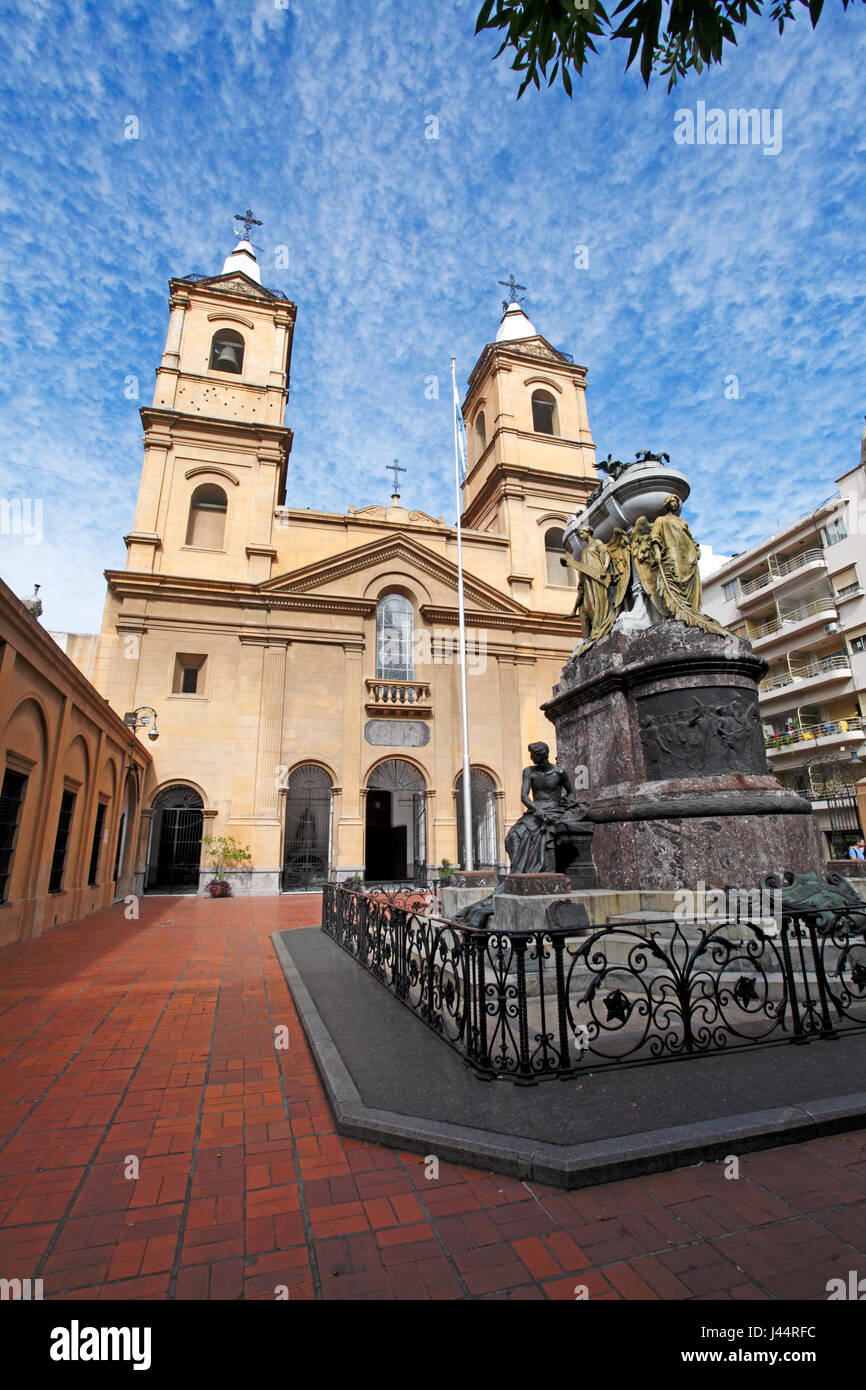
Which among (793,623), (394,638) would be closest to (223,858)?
(394,638)

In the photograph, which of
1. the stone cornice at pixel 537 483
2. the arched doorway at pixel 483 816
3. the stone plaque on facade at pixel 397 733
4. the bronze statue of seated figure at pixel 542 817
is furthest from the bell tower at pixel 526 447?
the bronze statue of seated figure at pixel 542 817

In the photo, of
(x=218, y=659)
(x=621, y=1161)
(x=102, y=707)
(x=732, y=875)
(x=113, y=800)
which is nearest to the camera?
(x=621, y=1161)

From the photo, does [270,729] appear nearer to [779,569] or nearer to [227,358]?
[227,358]

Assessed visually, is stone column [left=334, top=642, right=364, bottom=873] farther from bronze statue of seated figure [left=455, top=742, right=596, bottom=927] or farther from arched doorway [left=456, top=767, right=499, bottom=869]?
bronze statue of seated figure [left=455, top=742, right=596, bottom=927]

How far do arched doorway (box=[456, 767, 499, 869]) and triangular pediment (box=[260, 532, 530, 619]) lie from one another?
6979 mm

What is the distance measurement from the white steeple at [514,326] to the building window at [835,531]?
18482mm

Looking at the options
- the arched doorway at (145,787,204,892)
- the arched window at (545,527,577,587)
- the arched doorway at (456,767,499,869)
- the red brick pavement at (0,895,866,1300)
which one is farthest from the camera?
the arched window at (545,527,577,587)

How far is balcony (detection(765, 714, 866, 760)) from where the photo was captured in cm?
3045

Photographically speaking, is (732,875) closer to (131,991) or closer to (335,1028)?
(335,1028)

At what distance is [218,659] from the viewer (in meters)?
22.5

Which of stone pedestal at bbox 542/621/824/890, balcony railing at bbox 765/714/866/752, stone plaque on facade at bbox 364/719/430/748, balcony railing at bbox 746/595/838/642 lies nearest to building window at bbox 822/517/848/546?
balcony railing at bbox 746/595/838/642

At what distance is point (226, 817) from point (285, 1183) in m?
19.2

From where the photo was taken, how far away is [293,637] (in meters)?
23.2

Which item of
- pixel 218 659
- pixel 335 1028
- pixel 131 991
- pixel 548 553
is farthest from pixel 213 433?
pixel 335 1028
